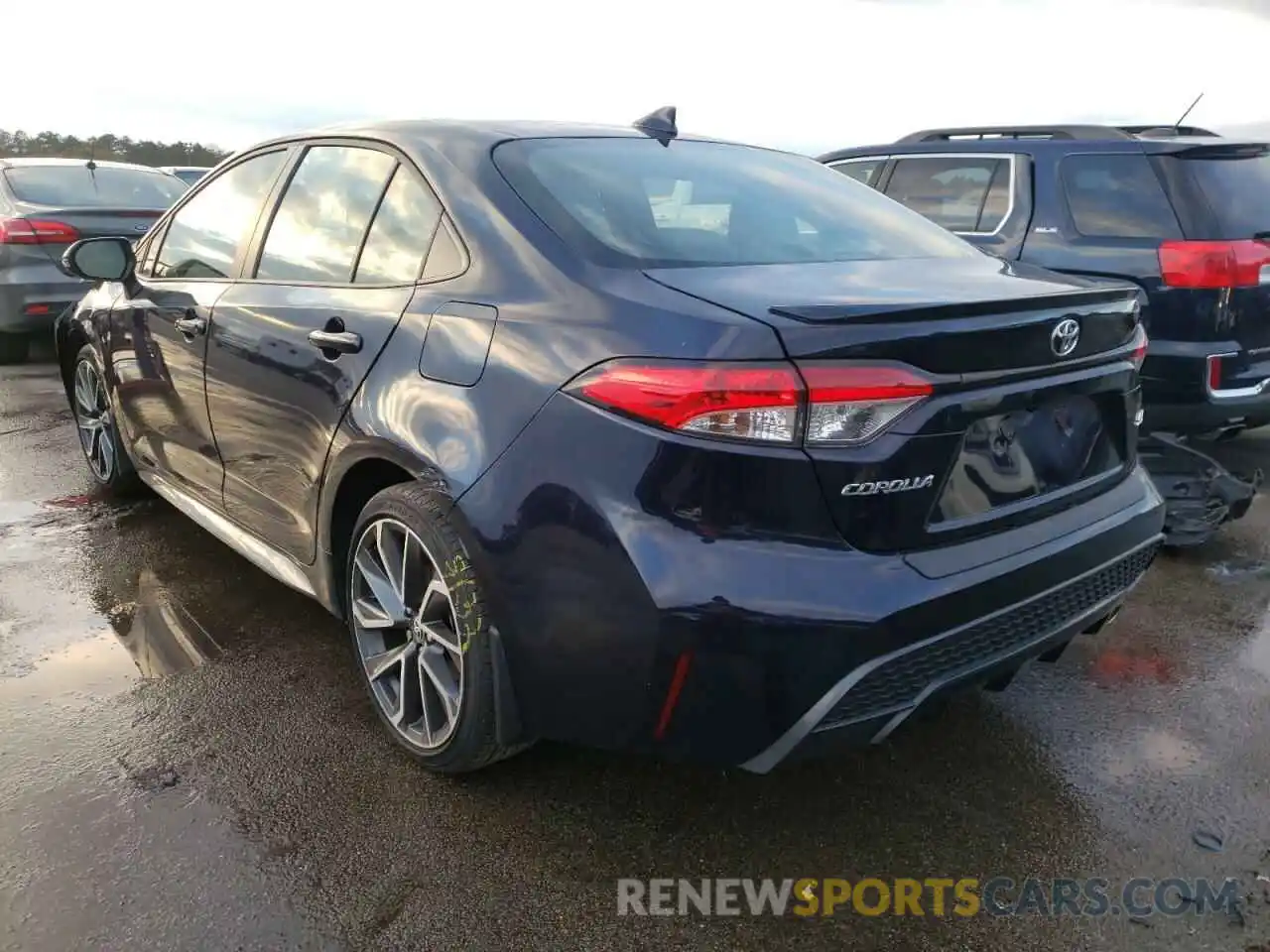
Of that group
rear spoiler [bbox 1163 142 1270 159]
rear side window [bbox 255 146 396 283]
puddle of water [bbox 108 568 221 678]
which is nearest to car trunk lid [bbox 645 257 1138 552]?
rear side window [bbox 255 146 396 283]

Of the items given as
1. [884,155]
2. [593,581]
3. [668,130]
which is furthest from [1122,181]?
[593,581]

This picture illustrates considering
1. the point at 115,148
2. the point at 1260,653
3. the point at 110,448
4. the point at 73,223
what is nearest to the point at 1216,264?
the point at 1260,653

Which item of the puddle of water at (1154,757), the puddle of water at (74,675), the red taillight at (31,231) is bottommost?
the puddle of water at (1154,757)

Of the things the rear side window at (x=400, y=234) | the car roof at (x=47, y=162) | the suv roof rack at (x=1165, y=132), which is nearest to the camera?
the rear side window at (x=400, y=234)

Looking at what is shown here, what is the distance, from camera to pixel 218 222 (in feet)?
11.3

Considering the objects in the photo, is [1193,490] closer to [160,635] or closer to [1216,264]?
[1216,264]

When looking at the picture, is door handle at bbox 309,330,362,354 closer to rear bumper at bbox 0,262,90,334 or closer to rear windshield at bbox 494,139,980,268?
rear windshield at bbox 494,139,980,268

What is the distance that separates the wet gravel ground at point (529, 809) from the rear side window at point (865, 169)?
3.47 meters

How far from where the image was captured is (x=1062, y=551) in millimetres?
2168

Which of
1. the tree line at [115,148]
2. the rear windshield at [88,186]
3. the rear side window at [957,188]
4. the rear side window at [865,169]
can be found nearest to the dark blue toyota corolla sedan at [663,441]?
the rear side window at [957,188]

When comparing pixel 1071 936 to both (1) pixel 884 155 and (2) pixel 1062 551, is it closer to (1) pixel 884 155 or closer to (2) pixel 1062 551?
(2) pixel 1062 551

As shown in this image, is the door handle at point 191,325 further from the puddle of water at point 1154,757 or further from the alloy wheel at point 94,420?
the puddle of water at point 1154,757

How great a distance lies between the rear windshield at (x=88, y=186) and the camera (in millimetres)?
7543

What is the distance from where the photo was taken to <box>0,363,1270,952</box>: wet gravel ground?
2.05 m
